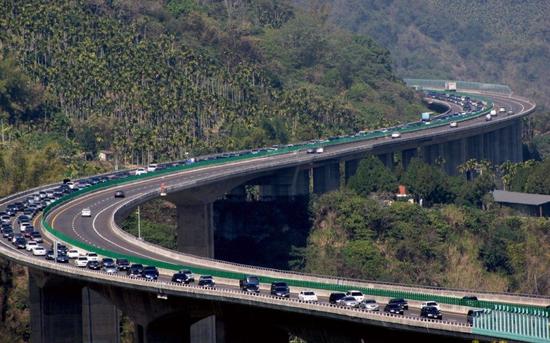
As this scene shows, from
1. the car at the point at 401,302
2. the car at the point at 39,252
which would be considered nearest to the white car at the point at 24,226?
the car at the point at 39,252

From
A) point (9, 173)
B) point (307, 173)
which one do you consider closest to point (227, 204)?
point (307, 173)

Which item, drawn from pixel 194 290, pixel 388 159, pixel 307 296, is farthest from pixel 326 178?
pixel 307 296

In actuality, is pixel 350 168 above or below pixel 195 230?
below

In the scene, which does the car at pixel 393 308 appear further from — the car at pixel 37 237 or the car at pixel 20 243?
the car at pixel 37 237

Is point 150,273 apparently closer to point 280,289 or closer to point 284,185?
point 280,289

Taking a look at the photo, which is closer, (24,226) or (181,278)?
(181,278)

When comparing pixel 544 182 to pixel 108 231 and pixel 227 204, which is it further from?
pixel 108 231
